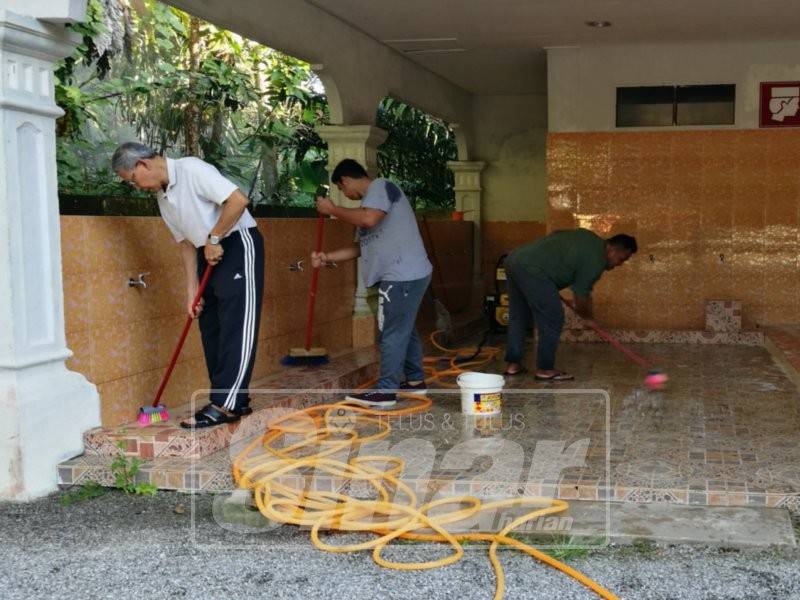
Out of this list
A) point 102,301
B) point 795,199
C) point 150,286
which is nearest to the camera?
point 102,301

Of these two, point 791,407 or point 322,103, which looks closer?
point 791,407

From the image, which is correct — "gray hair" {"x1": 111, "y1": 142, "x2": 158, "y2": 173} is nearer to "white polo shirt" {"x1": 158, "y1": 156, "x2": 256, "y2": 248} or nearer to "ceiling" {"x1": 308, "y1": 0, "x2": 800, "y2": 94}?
"white polo shirt" {"x1": 158, "y1": 156, "x2": 256, "y2": 248}

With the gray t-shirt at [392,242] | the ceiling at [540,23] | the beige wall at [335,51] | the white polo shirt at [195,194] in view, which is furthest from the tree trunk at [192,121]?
the white polo shirt at [195,194]

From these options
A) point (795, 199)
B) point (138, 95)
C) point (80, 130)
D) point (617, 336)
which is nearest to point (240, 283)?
point (80, 130)

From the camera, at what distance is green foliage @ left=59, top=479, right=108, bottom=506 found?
162 inches

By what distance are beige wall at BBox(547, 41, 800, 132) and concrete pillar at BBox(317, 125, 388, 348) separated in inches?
78.2

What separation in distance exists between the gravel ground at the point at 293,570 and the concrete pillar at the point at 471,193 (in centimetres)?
845

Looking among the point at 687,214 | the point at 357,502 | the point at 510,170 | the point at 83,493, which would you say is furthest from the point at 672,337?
the point at 83,493

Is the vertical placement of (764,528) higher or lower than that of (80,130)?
lower

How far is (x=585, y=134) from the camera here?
27.9ft

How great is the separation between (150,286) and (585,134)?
192 inches

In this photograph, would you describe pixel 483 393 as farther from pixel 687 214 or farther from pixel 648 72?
pixel 648 72

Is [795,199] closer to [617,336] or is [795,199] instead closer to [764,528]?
[617,336]

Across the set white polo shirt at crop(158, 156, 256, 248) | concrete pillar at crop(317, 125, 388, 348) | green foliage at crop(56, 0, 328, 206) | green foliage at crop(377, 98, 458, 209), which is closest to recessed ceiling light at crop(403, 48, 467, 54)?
green foliage at crop(56, 0, 328, 206)
